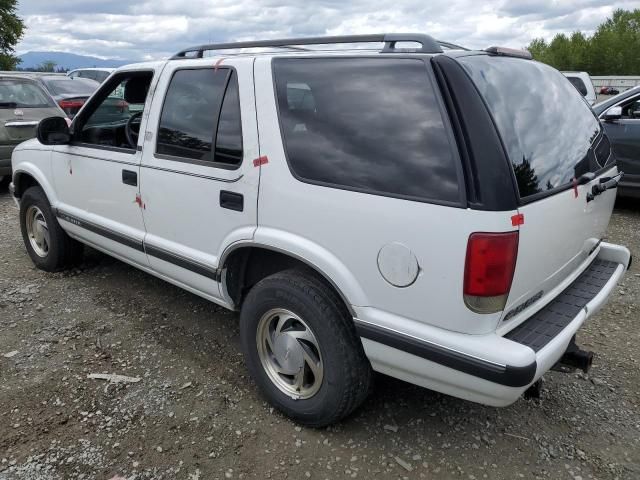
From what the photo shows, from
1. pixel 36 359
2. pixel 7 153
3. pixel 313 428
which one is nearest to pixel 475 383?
pixel 313 428

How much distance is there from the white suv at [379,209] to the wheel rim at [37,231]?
178 cm

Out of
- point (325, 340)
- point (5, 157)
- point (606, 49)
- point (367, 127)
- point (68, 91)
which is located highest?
point (606, 49)

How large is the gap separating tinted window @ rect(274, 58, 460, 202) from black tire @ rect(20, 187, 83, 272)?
9.20ft

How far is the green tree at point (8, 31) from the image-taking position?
35562 mm

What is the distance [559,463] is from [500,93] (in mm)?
1721

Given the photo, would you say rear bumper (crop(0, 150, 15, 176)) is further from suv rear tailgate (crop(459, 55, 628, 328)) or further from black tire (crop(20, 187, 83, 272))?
suv rear tailgate (crop(459, 55, 628, 328))

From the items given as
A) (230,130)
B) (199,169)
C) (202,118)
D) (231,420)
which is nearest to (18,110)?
(202,118)

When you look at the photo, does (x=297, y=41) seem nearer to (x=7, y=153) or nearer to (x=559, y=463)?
(x=559, y=463)

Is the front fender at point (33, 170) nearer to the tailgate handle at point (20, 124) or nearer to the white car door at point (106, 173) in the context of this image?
the white car door at point (106, 173)

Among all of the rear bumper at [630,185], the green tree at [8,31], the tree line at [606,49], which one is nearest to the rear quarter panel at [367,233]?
the rear bumper at [630,185]

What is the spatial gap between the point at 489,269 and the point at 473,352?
0.33 meters

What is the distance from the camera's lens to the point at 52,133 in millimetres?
3994

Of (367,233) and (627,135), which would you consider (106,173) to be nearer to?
(367,233)

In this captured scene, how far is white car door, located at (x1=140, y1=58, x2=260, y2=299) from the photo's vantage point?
279cm
